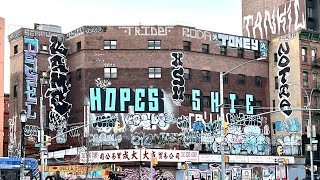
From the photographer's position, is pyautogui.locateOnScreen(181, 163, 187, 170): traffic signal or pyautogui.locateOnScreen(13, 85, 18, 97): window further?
pyautogui.locateOnScreen(13, 85, 18, 97): window

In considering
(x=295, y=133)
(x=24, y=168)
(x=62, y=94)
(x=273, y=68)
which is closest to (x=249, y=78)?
(x=273, y=68)

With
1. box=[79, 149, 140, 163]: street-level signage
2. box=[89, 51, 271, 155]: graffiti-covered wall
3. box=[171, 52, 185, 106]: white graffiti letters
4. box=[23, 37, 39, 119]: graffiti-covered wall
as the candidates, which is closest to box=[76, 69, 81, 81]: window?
box=[89, 51, 271, 155]: graffiti-covered wall

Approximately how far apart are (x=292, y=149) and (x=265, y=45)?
13519 mm

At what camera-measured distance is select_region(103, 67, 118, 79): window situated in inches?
2677

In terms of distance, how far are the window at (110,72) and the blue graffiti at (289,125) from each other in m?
21.8

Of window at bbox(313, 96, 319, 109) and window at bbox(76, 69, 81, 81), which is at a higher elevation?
window at bbox(76, 69, 81, 81)

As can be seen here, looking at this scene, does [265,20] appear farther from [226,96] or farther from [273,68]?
[226,96]

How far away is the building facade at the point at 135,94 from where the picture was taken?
219 ft

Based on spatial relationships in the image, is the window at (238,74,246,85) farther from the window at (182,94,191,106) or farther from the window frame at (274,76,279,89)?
the window at (182,94,191,106)

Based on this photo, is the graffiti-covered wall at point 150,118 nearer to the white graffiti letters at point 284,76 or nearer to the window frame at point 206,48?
the window frame at point 206,48

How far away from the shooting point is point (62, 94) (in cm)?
7100

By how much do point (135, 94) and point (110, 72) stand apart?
3.76 meters

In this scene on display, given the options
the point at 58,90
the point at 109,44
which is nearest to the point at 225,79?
the point at 109,44

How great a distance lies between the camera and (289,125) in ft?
244
